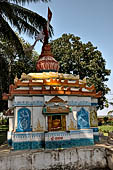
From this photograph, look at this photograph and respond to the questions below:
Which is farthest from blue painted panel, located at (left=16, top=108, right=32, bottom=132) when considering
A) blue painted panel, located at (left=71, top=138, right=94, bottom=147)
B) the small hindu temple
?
Result: blue painted panel, located at (left=71, top=138, right=94, bottom=147)

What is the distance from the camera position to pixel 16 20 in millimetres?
9172

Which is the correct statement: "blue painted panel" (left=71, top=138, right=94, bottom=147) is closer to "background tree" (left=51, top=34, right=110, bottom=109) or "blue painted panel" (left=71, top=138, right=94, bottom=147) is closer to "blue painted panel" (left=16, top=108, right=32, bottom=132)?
"blue painted panel" (left=16, top=108, right=32, bottom=132)

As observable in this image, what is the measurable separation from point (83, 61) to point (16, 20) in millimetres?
17189

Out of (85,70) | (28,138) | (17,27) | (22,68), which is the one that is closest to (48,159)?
(28,138)

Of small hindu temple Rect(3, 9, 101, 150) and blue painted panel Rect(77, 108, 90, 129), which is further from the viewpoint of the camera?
blue painted panel Rect(77, 108, 90, 129)

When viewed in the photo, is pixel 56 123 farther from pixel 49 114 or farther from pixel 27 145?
pixel 27 145

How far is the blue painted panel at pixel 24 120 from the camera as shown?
9133 millimetres

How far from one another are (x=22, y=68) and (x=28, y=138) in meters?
15.2

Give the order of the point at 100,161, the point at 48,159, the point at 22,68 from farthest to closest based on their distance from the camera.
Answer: the point at 22,68 → the point at 100,161 → the point at 48,159

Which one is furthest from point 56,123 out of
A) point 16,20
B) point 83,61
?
point 83,61

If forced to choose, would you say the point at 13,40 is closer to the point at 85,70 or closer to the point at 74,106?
the point at 74,106

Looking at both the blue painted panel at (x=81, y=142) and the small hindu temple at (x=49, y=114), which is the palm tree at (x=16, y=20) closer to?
the small hindu temple at (x=49, y=114)

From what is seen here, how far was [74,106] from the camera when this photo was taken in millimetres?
10117

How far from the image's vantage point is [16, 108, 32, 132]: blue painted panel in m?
9.13
